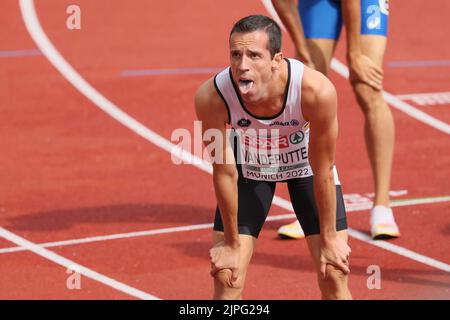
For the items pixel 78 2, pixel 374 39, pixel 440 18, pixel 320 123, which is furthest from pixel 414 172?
pixel 78 2

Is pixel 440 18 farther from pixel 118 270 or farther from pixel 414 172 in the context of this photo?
pixel 118 270

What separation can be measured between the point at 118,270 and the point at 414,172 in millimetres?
3175

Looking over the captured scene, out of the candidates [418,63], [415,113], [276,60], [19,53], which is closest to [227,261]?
[276,60]

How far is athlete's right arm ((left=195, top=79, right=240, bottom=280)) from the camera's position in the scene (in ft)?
20.4

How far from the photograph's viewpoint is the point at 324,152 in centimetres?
616

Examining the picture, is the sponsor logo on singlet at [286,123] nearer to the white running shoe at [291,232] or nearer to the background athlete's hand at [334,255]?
the background athlete's hand at [334,255]

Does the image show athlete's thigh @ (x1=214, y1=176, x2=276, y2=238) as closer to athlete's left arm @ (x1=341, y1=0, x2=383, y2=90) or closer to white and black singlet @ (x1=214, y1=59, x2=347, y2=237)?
white and black singlet @ (x1=214, y1=59, x2=347, y2=237)

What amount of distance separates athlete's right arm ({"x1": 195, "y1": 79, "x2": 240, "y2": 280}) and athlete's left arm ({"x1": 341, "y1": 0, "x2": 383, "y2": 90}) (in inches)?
94.0

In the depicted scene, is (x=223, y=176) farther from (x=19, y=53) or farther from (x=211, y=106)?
(x=19, y=53)

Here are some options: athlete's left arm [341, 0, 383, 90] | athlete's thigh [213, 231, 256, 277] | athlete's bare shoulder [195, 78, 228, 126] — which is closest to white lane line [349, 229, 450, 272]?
athlete's left arm [341, 0, 383, 90]

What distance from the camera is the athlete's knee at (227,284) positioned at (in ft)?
20.8

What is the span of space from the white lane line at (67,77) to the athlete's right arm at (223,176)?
1414 millimetres

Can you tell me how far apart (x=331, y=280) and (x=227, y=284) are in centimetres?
55

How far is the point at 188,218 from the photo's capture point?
927cm
